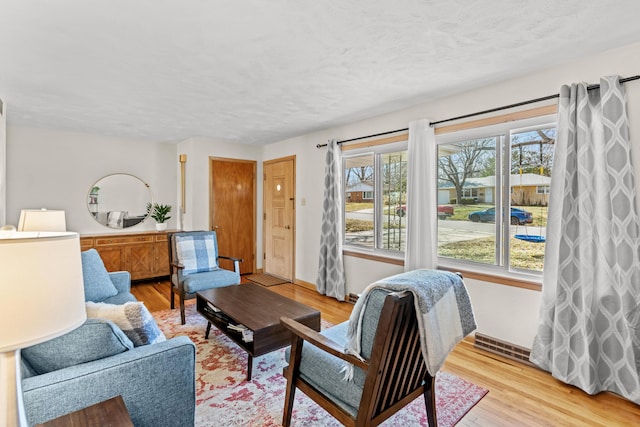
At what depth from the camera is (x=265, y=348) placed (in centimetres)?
220

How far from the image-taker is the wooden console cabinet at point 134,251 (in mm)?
4492

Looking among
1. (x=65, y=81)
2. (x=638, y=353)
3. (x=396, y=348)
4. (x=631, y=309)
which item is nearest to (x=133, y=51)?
(x=65, y=81)

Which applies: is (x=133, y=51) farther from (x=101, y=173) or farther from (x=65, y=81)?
(x=101, y=173)

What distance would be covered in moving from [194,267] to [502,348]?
3.15 metres

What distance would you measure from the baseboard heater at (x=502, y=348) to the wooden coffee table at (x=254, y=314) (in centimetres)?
149

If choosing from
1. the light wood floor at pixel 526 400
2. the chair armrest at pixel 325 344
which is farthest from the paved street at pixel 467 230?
the chair armrest at pixel 325 344

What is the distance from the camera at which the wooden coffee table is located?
7.25 ft

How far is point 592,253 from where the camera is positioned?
218cm

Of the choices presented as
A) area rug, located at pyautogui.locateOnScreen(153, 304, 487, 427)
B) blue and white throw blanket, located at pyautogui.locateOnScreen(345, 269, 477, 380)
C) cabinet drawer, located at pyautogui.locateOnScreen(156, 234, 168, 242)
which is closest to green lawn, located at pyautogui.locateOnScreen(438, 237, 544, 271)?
area rug, located at pyautogui.locateOnScreen(153, 304, 487, 427)

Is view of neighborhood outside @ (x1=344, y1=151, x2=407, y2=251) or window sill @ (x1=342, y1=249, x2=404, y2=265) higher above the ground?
view of neighborhood outside @ (x1=344, y1=151, x2=407, y2=251)

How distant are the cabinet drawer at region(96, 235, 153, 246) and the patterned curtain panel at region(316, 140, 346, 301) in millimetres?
2713

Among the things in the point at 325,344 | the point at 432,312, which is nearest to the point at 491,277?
the point at 432,312

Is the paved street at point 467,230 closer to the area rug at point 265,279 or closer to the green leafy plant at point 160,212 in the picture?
the area rug at point 265,279

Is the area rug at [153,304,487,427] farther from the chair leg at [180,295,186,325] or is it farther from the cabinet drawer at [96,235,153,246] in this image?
the cabinet drawer at [96,235,153,246]
